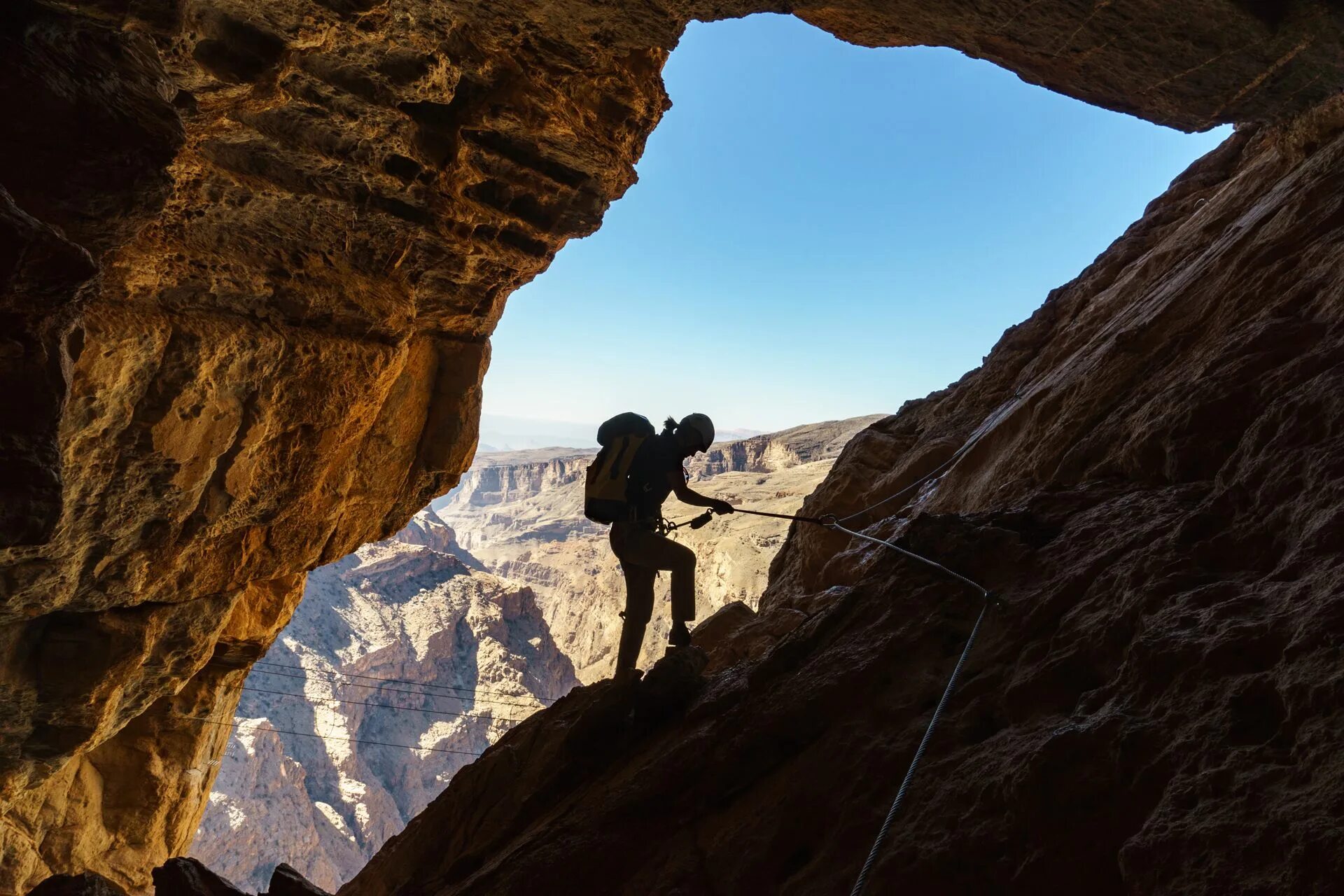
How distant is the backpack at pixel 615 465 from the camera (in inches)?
247

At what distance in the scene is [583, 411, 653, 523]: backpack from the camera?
247 inches

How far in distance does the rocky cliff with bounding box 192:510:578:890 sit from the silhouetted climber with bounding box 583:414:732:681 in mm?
39519

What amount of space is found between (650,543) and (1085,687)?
143 inches

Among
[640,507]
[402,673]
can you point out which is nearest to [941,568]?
[640,507]

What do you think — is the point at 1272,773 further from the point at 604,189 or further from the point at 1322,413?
the point at 604,189

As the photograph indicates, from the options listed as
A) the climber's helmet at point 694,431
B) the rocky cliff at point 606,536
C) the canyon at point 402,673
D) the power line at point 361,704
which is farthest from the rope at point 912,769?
the power line at point 361,704

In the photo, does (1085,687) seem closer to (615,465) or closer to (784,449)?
(615,465)

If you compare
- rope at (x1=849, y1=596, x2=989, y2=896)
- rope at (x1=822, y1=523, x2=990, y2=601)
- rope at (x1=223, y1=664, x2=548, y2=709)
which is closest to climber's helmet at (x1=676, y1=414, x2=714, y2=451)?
rope at (x1=822, y1=523, x2=990, y2=601)

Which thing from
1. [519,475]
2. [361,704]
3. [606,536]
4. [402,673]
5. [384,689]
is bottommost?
[361,704]

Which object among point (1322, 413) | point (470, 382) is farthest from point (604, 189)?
point (1322, 413)

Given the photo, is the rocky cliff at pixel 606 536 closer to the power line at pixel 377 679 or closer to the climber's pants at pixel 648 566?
the power line at pixel 377 679

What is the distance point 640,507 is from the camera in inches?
250

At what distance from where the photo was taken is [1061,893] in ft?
8.27

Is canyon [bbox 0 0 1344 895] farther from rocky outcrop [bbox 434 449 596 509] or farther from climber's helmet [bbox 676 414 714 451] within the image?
rocky outcrop [bbox 434 449 596 509]
